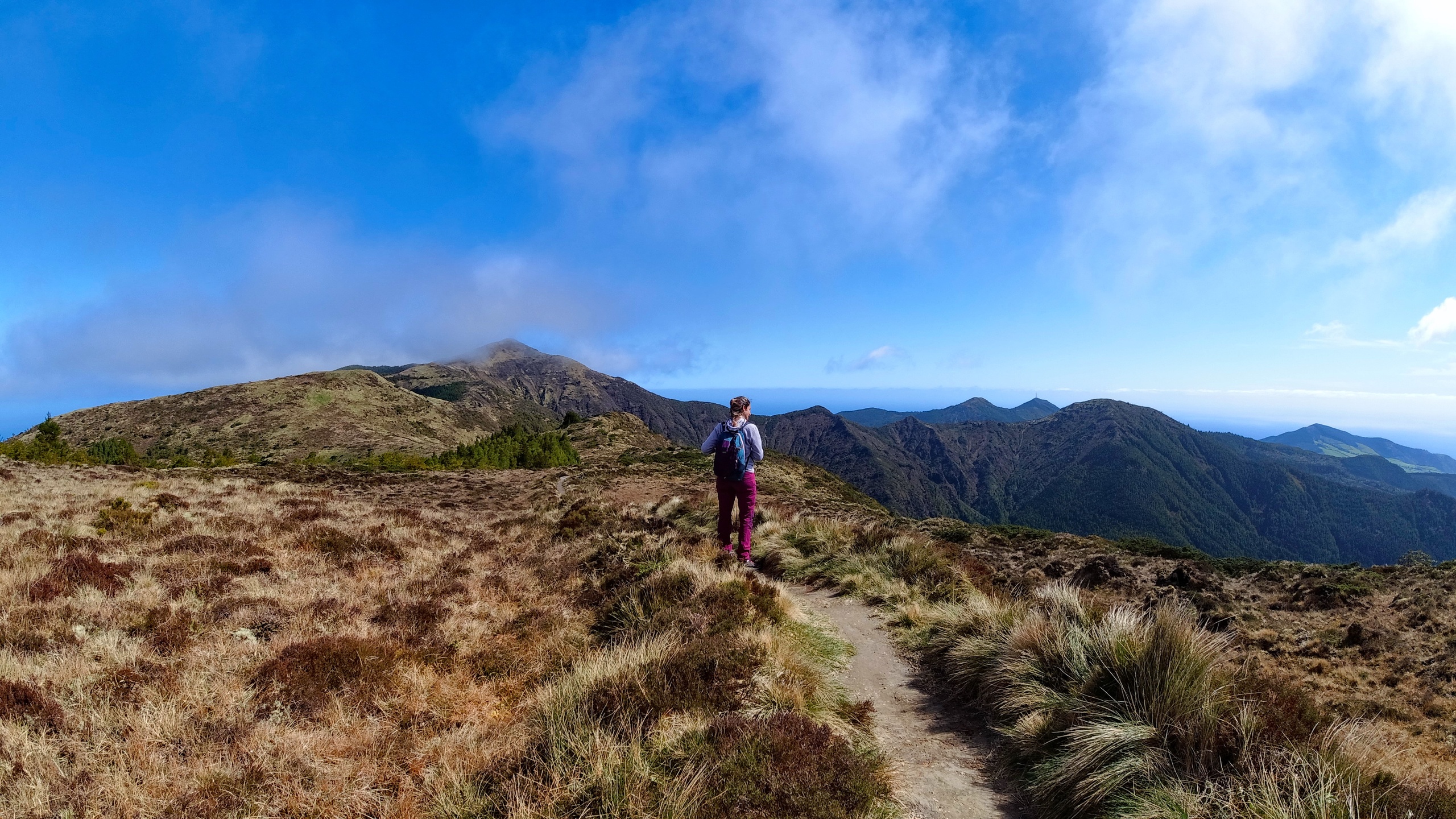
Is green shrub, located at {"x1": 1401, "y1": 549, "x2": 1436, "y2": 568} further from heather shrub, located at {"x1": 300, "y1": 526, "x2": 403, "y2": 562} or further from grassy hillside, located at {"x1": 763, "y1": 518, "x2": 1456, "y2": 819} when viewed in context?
heather shrub, located at {"x1": 300, "y1": 526, "x2": 403, "y2": 562}

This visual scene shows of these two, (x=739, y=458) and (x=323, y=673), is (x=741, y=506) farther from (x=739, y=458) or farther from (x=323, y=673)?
(x=323, y=673)

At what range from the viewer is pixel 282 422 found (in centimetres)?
9281

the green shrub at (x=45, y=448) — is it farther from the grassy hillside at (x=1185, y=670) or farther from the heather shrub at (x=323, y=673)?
the grassy hillside at (x=1185, y=670)

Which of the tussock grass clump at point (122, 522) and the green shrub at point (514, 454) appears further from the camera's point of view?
the green shrub at point (514, 454)

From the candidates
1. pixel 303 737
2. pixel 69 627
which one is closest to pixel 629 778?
pixel 303 737

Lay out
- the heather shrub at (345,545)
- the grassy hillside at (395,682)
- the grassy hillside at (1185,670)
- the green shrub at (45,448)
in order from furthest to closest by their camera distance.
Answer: the green shrub at (45,448)
the heather shrub at (345,545)
the grassy hillside at (1185,670)
the grassy hillside at (395,682)

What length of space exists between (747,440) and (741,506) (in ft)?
4.65

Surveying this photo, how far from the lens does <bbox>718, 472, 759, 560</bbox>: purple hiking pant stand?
1056cm

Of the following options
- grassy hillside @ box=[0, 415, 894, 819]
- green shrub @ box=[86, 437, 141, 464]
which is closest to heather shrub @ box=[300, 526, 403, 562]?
grassy hillside @ box=[0, 415, 894, 819]

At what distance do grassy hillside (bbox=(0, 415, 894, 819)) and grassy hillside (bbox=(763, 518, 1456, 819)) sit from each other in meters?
1.60

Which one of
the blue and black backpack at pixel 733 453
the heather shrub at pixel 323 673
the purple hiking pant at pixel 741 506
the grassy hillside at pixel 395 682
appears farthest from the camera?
the purple hiking pant at pixel 741 506

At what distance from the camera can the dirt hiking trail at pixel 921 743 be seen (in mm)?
4184

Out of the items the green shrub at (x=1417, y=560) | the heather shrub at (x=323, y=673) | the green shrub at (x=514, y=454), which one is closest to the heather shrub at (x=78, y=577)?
the heather shrub at (x=323, y=673)

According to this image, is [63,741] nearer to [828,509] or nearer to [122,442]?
[828,509]
